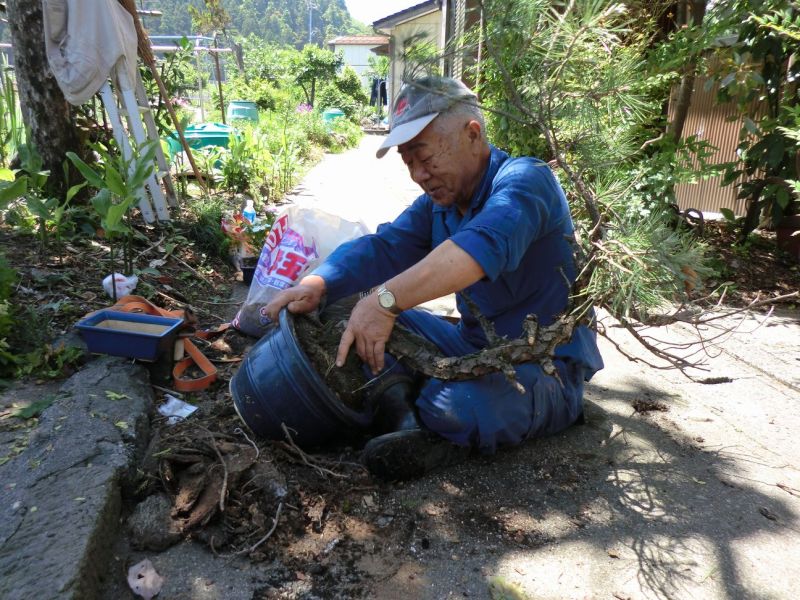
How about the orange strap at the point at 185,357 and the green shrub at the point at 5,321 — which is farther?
the orange strap at the point at 185,357

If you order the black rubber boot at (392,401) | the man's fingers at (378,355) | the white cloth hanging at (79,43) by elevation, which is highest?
the white cloth hanging at (79,43)

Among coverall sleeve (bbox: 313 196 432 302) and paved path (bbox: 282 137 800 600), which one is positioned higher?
coverall sleeve (bbox: 313 196 432 302)

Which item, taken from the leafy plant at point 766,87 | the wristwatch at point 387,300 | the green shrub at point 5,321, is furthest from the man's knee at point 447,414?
the leafy plant at point 766,87

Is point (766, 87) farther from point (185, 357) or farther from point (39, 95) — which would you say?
point (39, 95)

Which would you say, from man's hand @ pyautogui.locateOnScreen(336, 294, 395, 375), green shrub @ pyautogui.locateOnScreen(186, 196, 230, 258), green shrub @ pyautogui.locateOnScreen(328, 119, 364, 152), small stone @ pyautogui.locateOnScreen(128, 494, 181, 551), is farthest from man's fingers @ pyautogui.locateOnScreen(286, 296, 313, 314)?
green shrub @ pyautogui.locateOnScreen(328, 119, 364, 152)

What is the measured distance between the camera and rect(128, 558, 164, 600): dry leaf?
1.44 meters

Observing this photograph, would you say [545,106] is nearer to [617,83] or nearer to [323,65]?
[617,83]

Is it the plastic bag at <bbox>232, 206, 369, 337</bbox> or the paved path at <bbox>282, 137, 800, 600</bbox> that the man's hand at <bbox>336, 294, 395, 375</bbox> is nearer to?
the paved path at <bbox>282, 137, 800, 600</bbox>

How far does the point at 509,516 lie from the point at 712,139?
6.11m

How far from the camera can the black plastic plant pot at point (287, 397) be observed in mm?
1843

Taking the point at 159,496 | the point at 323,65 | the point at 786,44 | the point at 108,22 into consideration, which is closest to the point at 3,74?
the point at 108,22

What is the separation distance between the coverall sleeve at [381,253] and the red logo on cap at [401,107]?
1.40 ft

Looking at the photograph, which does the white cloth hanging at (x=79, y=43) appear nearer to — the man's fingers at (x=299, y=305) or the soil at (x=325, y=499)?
the soil at (x=325, y=499)

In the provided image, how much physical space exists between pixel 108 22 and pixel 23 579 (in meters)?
3.84
